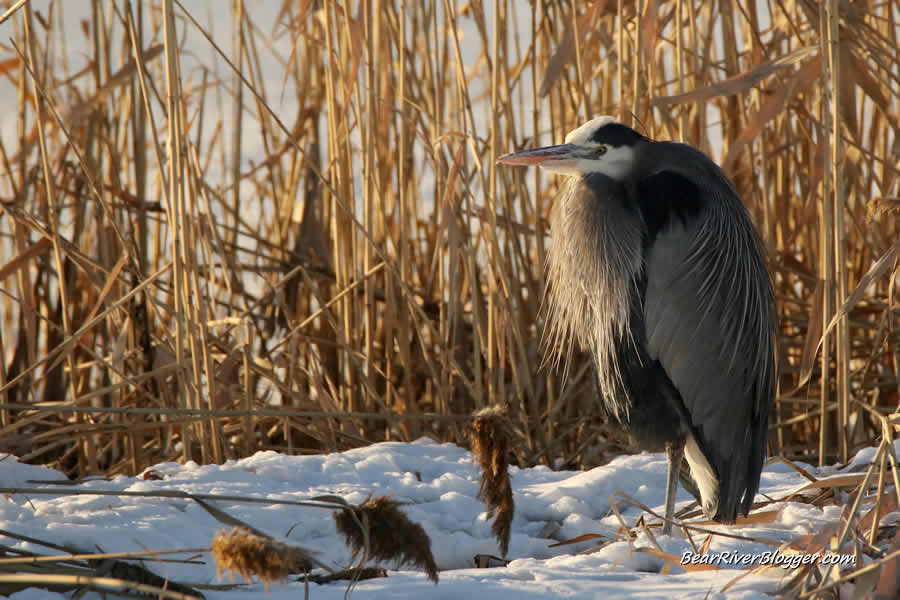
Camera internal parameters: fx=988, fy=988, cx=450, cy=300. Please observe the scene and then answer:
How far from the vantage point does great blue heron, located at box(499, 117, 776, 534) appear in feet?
7.79

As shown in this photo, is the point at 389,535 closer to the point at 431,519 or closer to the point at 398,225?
the point at 431,519

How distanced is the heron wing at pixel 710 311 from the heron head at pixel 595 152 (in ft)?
0.27

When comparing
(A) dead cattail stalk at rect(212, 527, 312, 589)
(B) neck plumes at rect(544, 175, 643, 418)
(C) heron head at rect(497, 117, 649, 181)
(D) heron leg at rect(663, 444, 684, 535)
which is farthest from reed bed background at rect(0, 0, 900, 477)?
(A) dead cattail stalk at rect(212, 527, 312, 589)

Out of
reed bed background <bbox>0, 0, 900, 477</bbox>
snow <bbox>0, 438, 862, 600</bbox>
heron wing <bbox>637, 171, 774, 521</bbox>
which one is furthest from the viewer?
reed bed background <bbox>0, 0, 900, 477</bbox>

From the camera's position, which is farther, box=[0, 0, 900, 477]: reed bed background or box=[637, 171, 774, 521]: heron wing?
box=[0, 0, 900, 477]: reed bed background

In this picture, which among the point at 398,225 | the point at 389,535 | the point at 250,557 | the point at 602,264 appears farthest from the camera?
the point at 398,225

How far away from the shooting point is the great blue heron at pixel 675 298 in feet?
7.79

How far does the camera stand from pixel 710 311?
2412 millimetres

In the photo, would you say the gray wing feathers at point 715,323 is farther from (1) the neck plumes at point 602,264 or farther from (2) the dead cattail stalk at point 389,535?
(2) the dead cattail stalk at point 389,535

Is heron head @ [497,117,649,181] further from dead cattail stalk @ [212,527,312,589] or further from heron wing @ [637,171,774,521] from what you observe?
dead cattail stalk @ [212,527,312,589]

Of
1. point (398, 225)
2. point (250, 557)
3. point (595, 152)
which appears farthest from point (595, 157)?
point (250, 557)

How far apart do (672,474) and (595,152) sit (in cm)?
79

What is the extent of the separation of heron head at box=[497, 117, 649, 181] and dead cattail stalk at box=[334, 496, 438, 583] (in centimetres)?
117

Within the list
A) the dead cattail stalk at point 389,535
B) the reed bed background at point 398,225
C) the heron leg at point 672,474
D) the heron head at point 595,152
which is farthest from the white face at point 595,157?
the dead cattail stalk at point 389,535
